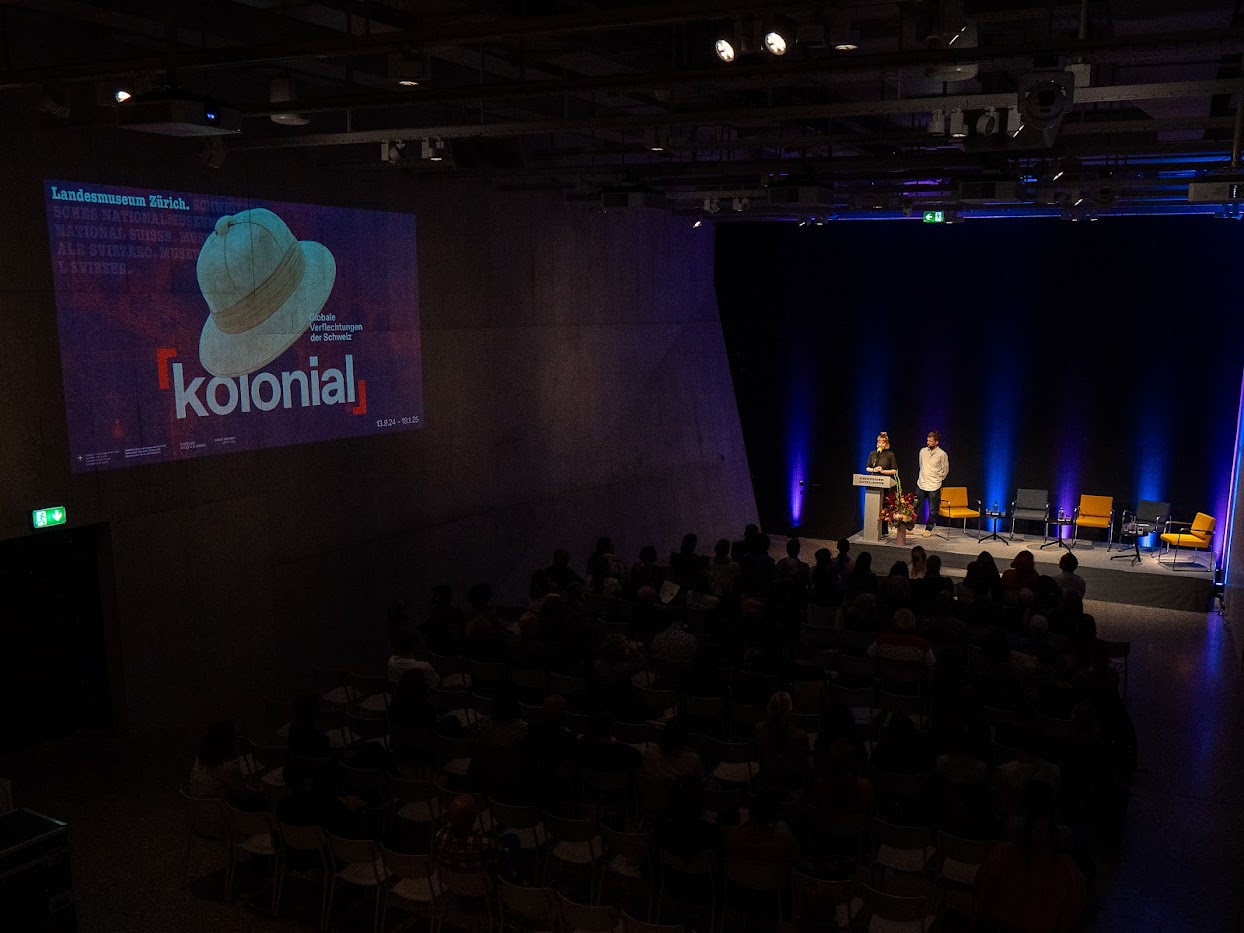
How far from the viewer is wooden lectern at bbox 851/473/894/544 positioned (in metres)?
14.9

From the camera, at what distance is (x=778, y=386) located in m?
17.2

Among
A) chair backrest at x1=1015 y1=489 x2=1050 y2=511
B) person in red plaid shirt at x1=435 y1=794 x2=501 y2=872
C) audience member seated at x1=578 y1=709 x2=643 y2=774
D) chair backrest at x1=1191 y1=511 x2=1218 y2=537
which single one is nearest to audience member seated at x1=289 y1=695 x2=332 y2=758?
person in red plaid shirt at x1=435 y1=794 x2=501 y2=872

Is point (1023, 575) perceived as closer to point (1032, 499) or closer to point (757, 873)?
point (1032, 499)

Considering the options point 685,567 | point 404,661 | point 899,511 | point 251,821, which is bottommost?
point 251,821

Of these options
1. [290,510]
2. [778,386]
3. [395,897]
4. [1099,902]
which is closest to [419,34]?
[395,897]

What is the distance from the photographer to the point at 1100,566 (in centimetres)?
1359

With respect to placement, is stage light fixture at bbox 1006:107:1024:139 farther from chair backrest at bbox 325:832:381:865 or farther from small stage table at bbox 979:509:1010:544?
small stage table at bbox 979:509:1010:544

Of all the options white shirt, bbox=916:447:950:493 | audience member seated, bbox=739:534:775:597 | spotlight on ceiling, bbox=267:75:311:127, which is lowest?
audience member seated, bbox=739:534:775:597

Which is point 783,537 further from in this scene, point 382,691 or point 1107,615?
point 382,691

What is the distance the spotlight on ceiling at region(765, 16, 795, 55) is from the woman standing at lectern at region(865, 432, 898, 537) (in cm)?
1024

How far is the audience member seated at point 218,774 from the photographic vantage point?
20.7ft

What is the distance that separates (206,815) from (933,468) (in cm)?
1169

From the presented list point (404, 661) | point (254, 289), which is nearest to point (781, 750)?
point (404, 661)

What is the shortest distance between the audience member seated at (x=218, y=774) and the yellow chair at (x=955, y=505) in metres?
11.5
